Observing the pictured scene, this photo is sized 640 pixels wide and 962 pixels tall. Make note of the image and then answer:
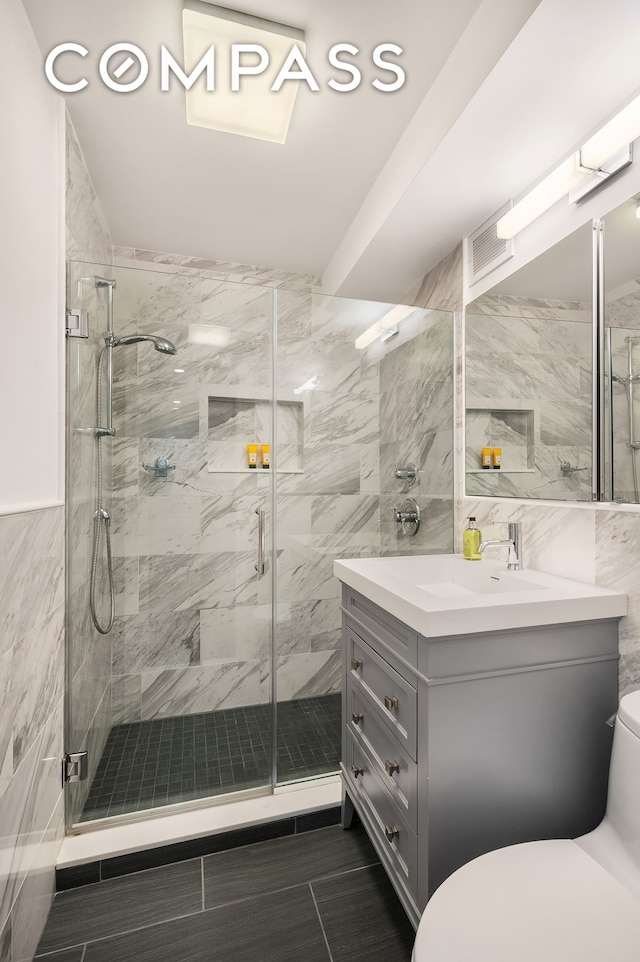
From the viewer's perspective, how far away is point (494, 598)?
1.13 metres

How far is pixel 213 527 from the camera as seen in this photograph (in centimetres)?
185

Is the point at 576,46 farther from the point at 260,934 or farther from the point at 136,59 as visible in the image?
the point at 260,934

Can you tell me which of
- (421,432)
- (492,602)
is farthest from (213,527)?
(492,602)

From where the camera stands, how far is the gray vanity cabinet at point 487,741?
107cm

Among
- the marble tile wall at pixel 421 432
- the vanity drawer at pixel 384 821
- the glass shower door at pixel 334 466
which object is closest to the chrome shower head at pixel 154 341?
the glass shower door at pixel 334 466

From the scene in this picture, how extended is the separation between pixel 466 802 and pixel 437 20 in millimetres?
2107

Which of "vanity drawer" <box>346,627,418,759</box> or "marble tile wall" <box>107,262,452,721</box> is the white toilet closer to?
"vanity drawer" <box>346,627,418,759</box>

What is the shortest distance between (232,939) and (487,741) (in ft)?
2.98

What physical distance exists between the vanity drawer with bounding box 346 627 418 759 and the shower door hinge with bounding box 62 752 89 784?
98cm

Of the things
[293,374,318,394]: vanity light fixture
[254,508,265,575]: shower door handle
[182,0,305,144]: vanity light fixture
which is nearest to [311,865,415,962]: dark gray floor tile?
[254,508,265,575]: shower door handle

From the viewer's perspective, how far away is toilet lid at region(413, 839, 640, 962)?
2.37ft

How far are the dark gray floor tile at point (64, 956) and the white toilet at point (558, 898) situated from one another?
103cm

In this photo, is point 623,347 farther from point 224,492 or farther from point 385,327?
point 224,492

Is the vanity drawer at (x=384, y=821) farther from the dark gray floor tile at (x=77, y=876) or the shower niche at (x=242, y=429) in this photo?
the shower niche at (x=242, y=429)
